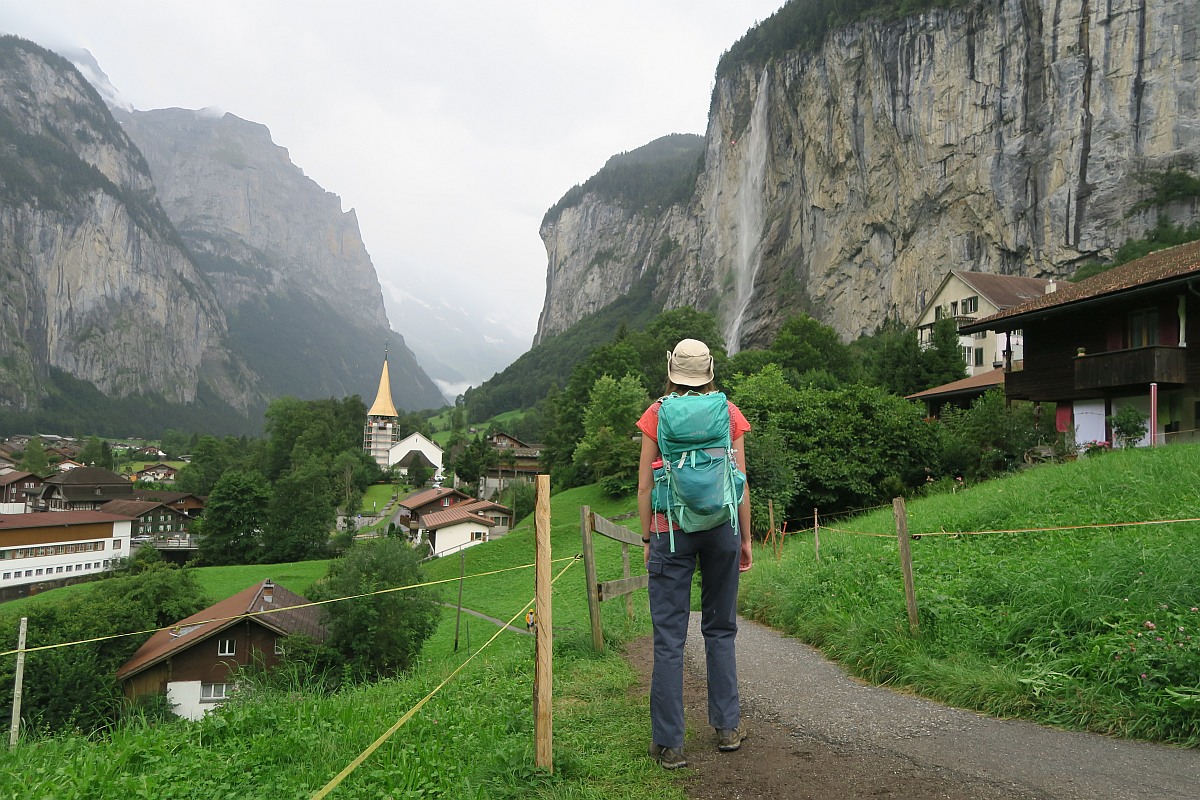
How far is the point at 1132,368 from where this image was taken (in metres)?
19.5

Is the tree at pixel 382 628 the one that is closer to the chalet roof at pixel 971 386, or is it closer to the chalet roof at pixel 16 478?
Answer: the chalet roof at pixel 971 386

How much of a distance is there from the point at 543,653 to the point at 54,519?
70155 millimetres

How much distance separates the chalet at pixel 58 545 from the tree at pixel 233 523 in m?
7.77

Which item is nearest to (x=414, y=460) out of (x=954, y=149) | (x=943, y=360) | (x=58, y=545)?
(x=58, y=545)

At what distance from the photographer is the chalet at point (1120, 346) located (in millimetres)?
18734

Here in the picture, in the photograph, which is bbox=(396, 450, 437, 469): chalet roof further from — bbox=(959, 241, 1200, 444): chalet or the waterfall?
bbox=(959, 241, 1200, 444): chalet

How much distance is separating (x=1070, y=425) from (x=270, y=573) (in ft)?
146

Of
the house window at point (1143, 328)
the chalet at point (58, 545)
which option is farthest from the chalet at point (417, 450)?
the house window at point (1143, 328)

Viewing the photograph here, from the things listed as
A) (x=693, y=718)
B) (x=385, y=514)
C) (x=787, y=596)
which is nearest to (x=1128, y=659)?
(x=693, y=718)

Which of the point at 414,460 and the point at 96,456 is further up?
the point at 96,456

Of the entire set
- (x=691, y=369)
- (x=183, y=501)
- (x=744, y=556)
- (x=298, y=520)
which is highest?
(x=691, y=369)

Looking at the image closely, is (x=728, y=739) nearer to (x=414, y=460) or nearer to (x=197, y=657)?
(x=197, y=657)

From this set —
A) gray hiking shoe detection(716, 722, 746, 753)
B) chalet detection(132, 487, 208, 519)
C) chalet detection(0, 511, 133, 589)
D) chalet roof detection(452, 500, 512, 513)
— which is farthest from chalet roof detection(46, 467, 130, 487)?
gray hiking shoe detection(716, 722, 746, 753)

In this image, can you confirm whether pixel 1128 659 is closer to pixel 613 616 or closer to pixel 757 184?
pixel 613 616
